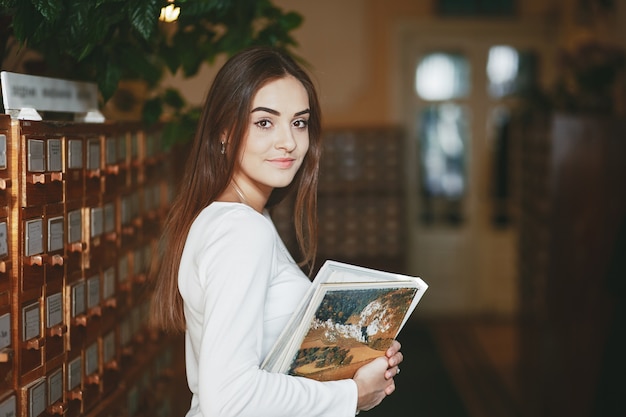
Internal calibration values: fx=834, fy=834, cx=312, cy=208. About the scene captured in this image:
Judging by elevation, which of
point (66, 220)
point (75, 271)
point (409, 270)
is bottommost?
point (409, 270)

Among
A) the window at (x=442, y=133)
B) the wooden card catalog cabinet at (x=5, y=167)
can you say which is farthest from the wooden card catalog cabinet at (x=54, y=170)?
the window at (x=442, y=133)

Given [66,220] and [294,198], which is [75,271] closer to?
[66,220]

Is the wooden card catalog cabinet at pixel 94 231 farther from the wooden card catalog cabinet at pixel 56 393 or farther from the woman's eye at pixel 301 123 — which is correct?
the woman's eye at pixel 301 123

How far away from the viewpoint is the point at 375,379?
171 centimetres

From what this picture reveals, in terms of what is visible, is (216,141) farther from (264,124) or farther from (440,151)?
(440,151)

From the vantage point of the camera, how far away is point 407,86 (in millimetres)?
7422

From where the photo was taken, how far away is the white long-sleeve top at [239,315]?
1460 mm

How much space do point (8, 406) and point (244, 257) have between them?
1.99 ft

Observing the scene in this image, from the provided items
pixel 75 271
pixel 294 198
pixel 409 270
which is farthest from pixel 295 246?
pixel 409 270

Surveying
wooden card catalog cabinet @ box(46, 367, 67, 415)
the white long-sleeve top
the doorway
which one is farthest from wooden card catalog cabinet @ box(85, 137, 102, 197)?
the doorway

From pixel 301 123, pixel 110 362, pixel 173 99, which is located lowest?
pixel 110 362

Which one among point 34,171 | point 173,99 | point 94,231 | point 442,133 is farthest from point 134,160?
point 442,133

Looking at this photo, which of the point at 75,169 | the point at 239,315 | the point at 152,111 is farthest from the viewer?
the point at 152,111

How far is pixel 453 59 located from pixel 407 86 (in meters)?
0.49
